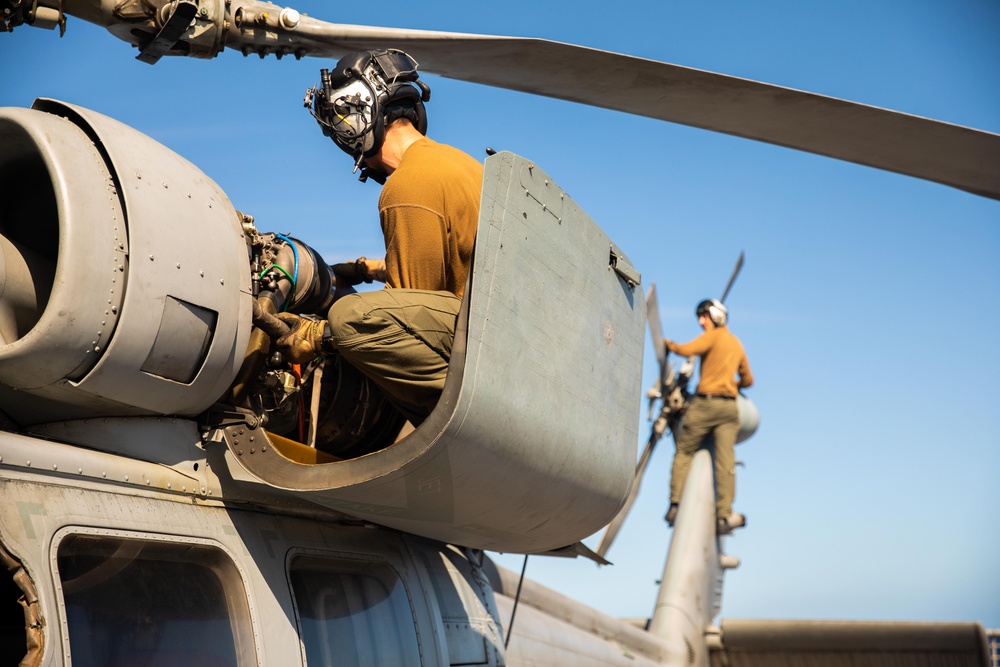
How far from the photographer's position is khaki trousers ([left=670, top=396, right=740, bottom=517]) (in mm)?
8852

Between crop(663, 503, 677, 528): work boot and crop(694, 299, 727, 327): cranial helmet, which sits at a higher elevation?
crop(694, 299, 727, 327): cranial helmet

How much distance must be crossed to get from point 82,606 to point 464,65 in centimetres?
201

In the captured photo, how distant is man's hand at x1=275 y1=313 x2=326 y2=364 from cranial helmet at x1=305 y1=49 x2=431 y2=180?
0.56 metres

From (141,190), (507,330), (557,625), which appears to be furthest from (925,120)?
(557,625)

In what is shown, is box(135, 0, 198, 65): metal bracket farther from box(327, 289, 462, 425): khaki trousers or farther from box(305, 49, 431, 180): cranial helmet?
box(327, 289, 462, 425): khaki trousers

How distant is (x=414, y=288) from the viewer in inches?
118

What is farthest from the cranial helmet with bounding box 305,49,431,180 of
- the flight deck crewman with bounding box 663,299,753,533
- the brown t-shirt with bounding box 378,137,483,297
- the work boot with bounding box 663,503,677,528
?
the work boot with bounding box 663,503,677,528

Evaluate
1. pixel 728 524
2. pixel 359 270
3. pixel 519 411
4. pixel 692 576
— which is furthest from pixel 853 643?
pixel 519 411

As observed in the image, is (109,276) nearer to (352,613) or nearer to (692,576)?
(352,613)

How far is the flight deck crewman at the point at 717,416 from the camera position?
8.65m

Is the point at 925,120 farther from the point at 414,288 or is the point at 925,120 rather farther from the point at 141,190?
the point at 141,190

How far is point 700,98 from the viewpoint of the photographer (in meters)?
3.33

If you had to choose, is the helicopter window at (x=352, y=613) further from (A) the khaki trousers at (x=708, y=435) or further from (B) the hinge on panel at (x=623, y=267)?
(A) the khaki trousers at (x=708, y=435)

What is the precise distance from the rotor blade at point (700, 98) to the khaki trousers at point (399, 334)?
882 mm
